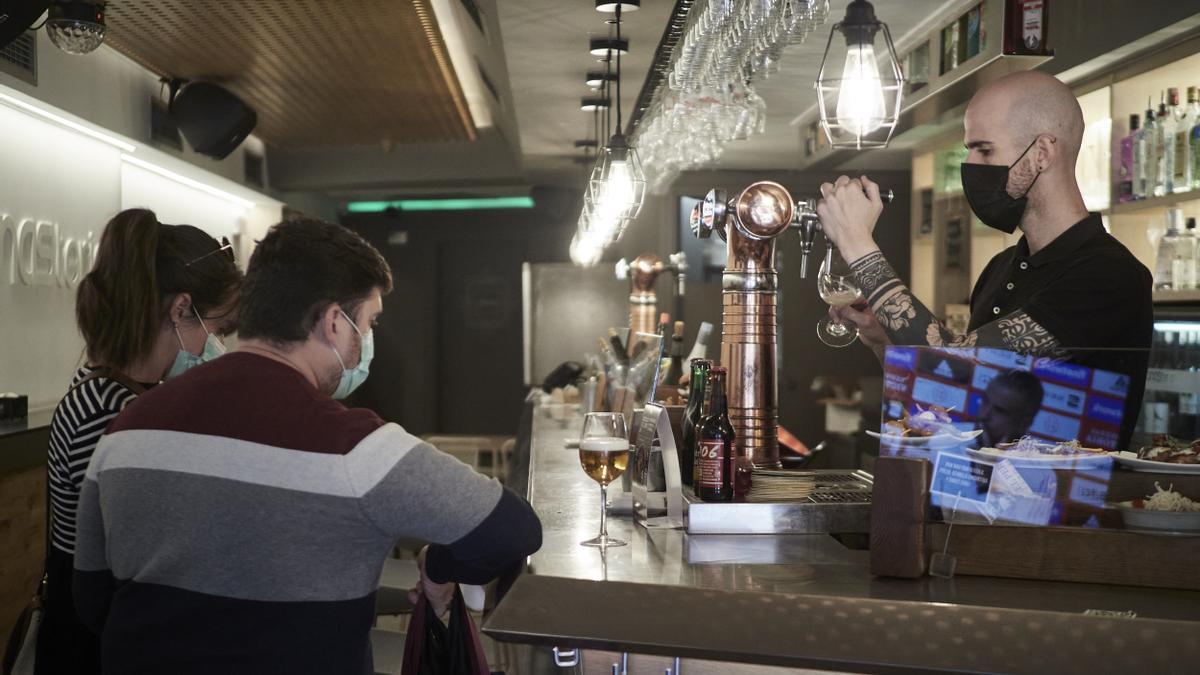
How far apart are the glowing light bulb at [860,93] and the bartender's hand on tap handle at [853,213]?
254 millimetres

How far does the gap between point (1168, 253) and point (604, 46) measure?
241 cm

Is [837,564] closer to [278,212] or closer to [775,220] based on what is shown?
[775,220]

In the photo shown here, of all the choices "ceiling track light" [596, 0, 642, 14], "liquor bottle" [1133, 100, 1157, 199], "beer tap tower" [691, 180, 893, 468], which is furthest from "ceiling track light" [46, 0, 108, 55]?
"liquor bottle" [1133, 100, 1157, 199]

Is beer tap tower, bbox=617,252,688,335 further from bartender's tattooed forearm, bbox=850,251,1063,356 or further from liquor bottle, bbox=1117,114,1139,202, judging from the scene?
bartender's tattooed forearm, bbox=850,251,1063,356

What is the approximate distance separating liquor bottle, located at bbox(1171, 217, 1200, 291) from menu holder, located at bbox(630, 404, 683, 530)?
227 cm

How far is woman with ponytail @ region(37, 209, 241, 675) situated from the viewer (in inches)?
79.6

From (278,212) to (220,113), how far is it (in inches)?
127

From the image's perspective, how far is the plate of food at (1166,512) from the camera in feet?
5.09

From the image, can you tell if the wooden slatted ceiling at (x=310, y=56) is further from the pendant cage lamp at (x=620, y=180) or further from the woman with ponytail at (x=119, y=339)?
the woman with ponytail at (x=119, y=339)

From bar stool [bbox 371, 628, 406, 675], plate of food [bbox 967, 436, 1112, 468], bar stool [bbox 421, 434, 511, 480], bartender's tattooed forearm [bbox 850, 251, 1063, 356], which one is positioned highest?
bartender's tattooed forearm [bbox 850, 251, 1063, 356]

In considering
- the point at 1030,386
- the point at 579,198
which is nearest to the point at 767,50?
the point at 1030,386

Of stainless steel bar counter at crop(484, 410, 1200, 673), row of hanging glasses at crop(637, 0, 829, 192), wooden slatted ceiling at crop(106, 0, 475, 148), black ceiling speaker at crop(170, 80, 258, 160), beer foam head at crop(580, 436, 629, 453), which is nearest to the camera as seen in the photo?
stainless steel bar counter at crop(484, 410, 1200, 673)

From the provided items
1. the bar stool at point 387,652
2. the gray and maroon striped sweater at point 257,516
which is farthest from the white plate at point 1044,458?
the bar stool at point 387,652

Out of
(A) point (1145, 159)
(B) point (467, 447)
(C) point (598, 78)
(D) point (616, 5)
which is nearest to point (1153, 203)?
(A) point (1145, 159)
